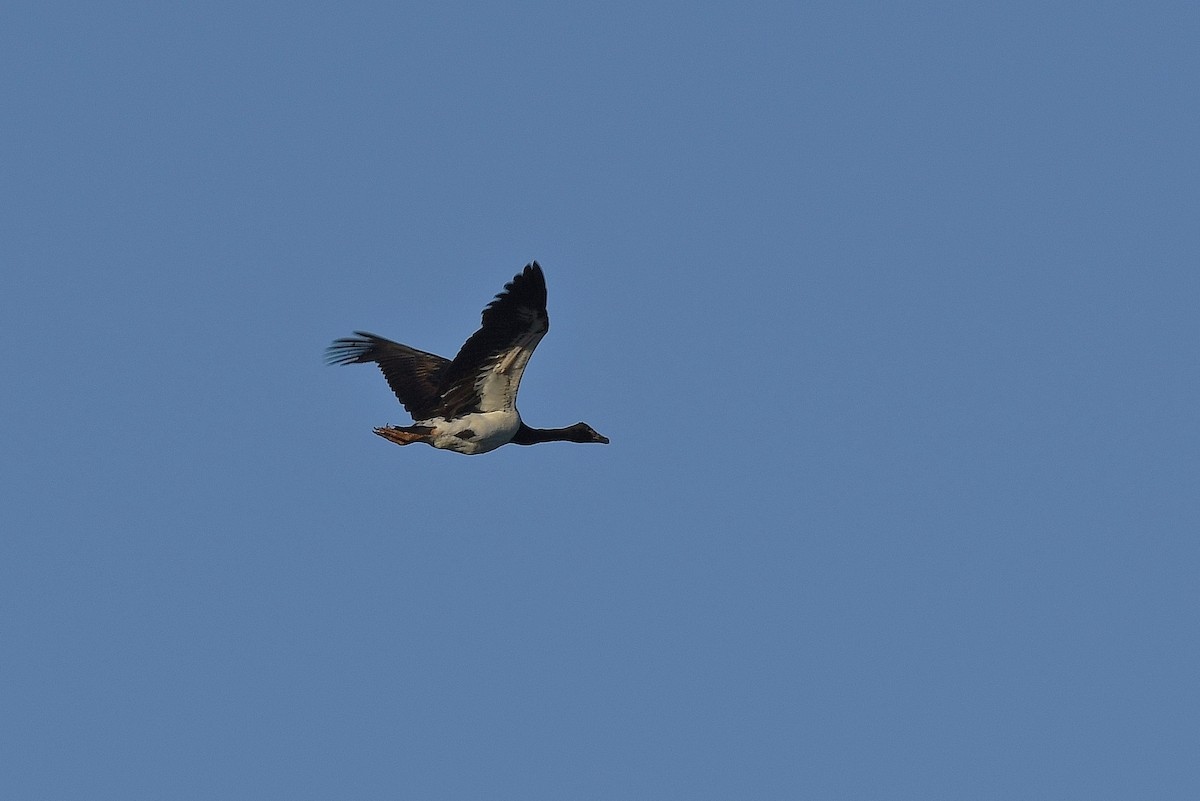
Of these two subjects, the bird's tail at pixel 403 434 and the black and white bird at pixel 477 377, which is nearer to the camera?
the black and white bird at pixel 477 377

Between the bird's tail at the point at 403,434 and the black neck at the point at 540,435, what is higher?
the black neck at the point at 540,435

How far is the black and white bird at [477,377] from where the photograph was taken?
79.4 feet

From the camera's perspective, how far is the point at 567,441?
29.0m

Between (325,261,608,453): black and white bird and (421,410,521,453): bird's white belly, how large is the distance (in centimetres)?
1

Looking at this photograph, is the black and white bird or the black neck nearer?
the black and white bird

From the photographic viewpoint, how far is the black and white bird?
24.2m

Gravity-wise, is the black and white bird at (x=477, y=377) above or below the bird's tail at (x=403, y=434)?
above

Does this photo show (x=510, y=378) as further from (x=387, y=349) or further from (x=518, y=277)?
(x=387, y=349)

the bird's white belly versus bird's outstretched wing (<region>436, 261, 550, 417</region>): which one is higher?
bird's outstretched wing (<region>436, 261, 550, 417</region>)

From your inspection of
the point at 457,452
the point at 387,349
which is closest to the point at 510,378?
the point at 457,452

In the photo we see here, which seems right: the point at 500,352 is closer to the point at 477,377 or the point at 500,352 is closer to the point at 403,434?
the point at 477,377

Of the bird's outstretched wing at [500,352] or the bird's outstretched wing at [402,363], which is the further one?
the bird's outstretched wing at [402,363]

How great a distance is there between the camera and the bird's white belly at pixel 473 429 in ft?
87.0

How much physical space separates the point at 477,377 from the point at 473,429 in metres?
0.93
